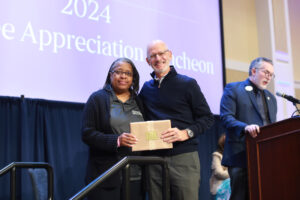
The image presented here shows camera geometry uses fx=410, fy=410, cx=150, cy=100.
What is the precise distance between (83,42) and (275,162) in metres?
2.36

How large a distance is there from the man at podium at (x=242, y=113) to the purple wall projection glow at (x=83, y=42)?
58.8 inches

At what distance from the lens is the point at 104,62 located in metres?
4.56

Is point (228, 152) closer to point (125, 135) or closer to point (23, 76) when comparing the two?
point (125, 135)

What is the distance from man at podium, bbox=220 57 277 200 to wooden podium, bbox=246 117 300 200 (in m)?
0.13

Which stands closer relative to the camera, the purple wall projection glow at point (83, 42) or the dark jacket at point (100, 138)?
the dark jacket at point (100, 138)

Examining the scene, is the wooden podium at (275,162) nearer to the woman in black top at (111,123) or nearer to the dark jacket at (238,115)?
the dark jacket at (238,115)

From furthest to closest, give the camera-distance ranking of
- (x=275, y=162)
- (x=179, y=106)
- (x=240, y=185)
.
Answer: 1. (x=240, y=185)
2. (x=275, y=162)
3. (x=179, y=106)

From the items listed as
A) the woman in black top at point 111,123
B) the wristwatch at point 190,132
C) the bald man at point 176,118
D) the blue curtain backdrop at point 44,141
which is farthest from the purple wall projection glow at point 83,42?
the wristwatch at point 190,132

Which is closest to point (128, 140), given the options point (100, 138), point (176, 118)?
point (100, 138)

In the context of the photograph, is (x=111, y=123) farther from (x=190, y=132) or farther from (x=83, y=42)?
(x=83, y=42)

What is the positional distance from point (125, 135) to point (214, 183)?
2.38 m

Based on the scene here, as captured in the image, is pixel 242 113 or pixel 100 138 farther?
pixel 242 113

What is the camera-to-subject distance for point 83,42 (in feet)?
14.5

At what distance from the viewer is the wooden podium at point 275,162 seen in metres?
3.08
